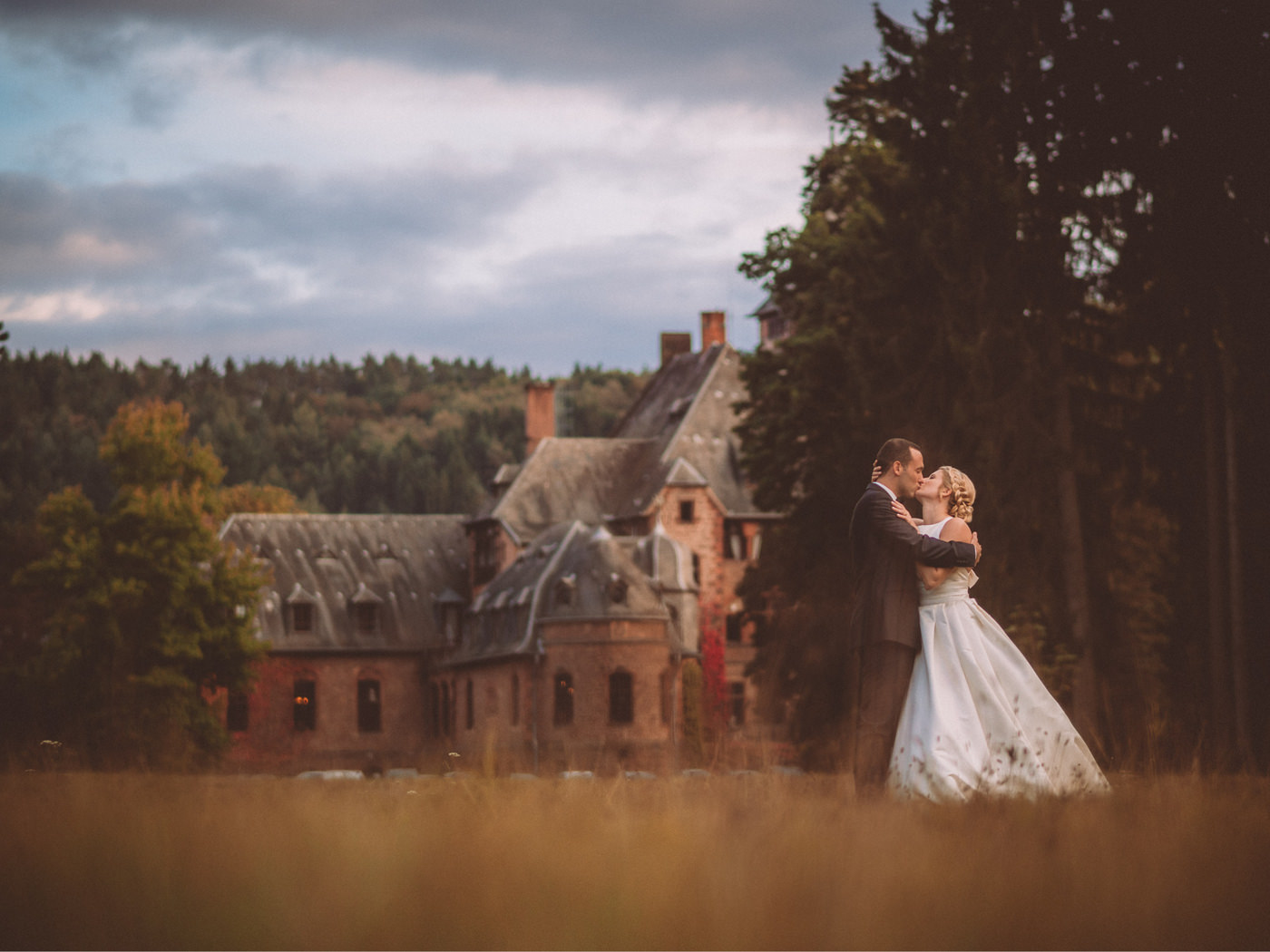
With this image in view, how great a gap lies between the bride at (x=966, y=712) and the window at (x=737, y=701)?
47.3 meters

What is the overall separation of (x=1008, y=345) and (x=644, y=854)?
20.7m

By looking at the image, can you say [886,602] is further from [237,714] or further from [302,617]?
[237,714]

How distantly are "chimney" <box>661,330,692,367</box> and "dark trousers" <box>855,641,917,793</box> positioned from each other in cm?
6198

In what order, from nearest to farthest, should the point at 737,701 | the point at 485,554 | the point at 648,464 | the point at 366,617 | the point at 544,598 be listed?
the point at 544,598 < the point at 737,701 < the point at 648,464 < the point at 485,554 < the point at 366,617

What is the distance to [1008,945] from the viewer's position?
5.19 metres

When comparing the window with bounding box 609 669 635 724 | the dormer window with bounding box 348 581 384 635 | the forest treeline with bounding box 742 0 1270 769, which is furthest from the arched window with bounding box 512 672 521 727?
the forest treeline with bounding box 742 0 1270 769

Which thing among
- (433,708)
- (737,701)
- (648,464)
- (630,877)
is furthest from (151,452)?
(630,877)

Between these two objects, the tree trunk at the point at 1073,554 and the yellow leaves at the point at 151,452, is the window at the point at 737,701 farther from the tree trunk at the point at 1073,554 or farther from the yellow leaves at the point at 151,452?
the tree trunk at the point at 1073,554

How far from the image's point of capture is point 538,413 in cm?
7000

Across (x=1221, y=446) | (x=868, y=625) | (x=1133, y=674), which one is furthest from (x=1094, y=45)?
(x=868, y=625)

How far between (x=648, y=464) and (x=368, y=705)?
593 inches

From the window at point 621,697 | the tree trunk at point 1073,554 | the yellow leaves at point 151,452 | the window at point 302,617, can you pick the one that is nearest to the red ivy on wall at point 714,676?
the window at point 621,697

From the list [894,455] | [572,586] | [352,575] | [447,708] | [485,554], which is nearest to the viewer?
[894,455]

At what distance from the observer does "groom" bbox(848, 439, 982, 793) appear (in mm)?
9250
